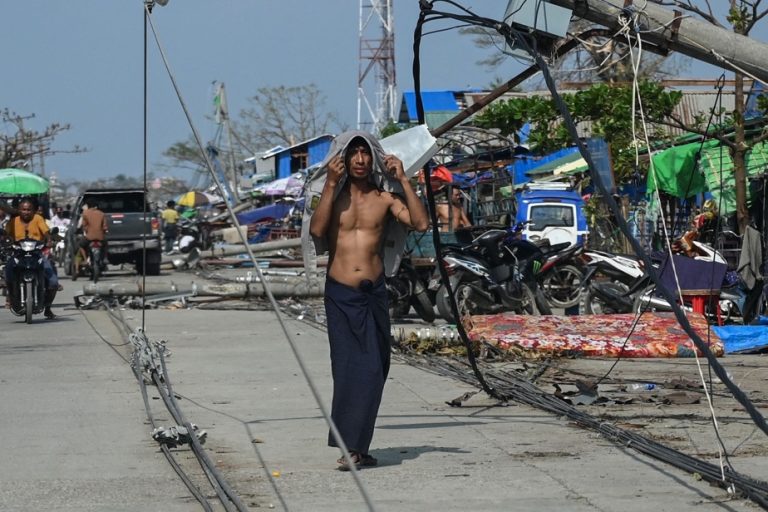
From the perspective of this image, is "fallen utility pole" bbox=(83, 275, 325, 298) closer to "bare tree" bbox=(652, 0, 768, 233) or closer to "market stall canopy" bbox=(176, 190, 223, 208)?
"bare tree" bbox=(652, 0, 768, 233)

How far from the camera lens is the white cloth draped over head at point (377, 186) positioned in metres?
7.19

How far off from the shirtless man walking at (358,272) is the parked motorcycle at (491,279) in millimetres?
7875

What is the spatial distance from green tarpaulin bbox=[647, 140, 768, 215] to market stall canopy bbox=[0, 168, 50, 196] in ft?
45.5

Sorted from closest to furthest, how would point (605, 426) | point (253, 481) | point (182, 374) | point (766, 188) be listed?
1. point (253, 481)
2. point (605, 426)
3. point (182, 374)
4. point (766, 188)

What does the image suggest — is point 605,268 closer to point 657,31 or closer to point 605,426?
point 605,426

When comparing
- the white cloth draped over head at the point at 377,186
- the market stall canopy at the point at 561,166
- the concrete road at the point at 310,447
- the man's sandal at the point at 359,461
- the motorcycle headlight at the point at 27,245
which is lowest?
the concrete road at the point at 310,447

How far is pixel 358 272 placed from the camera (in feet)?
23.4

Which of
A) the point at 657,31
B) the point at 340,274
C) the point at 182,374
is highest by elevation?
the point at 657,31

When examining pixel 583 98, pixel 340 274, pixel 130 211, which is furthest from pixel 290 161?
pixel 340 274

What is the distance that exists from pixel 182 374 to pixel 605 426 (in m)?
4.64

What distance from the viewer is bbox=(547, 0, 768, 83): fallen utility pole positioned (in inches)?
268

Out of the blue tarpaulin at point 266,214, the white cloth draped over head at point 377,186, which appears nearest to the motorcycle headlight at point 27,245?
the white cloth draped over head at point 377,186

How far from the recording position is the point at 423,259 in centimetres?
1619

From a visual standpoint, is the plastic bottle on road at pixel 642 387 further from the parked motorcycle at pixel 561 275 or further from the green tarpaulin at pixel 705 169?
the green tarpaulin at pixel 705 169
